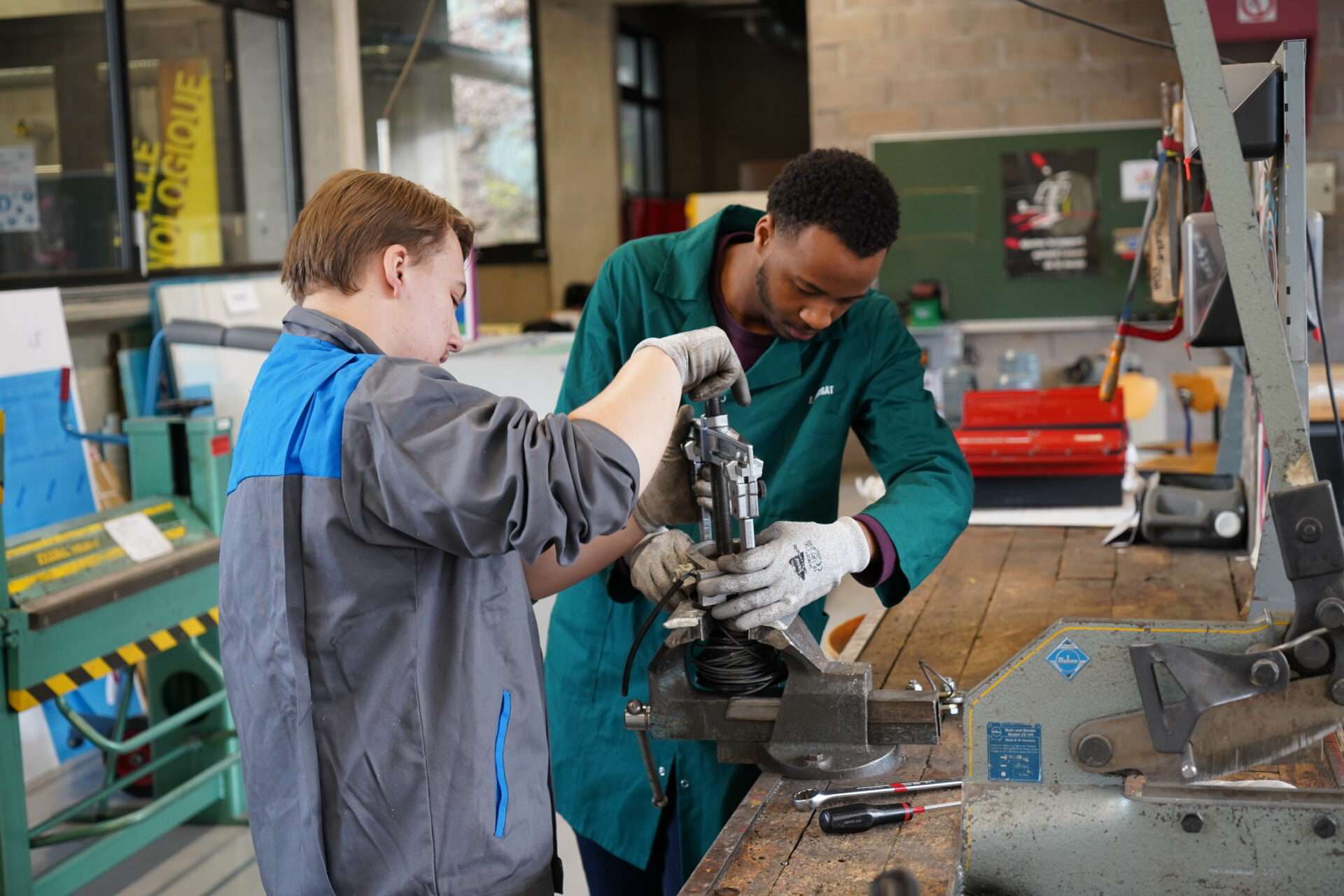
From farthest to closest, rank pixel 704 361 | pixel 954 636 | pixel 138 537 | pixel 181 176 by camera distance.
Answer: pixel 181 176
pixel 138 537
pixel 954 636
pixel 704 361

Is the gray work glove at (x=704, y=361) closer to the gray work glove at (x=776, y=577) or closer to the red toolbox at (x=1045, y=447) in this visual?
the gray work glove at (x=776, y=577)

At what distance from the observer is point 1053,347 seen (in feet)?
19.0

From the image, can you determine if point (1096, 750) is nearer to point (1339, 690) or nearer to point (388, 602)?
point (1339, 690)

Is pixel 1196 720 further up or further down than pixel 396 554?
further down

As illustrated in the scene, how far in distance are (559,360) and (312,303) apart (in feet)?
8.52

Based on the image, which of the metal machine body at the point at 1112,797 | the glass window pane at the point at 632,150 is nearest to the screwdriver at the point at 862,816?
the metal machine body at the point at 1112,797

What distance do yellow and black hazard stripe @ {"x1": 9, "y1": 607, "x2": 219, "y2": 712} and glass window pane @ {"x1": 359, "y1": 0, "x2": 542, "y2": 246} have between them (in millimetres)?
3734

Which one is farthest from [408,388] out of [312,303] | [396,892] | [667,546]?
[667,546]

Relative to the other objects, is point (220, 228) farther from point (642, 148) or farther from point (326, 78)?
point (642, 148)

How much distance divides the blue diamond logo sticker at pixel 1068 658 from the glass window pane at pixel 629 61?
8989 mm

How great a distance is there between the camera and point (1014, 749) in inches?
45.1

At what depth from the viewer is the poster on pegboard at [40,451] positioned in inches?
142

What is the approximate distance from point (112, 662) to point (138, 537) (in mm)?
289

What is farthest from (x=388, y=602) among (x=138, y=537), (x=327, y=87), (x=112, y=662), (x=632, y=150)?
(x=632, y=150)
